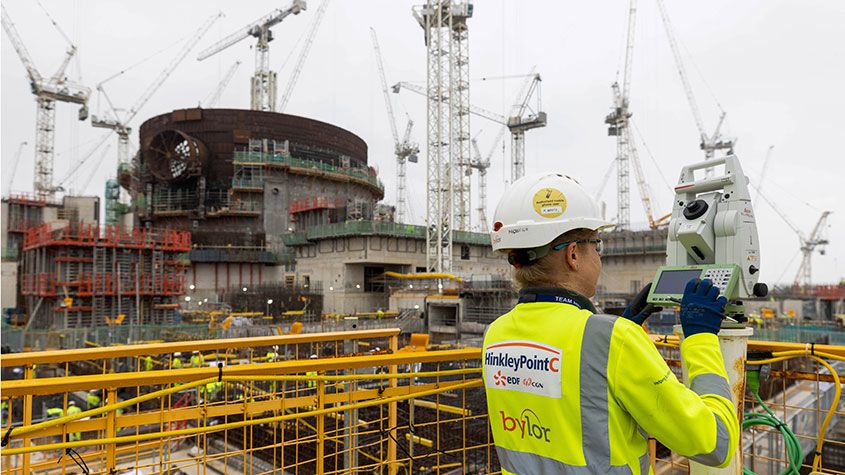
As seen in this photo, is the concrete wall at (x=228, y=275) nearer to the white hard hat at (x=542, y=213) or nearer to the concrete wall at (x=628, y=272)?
the concrete wall at (x=628, y=272)

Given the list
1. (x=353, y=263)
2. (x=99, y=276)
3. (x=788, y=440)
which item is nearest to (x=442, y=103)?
(x=353, y=263)

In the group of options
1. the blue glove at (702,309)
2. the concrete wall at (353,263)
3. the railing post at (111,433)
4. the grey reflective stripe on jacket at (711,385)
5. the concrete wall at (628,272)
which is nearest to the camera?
the grey reflective stripe on jacket at (711,385)

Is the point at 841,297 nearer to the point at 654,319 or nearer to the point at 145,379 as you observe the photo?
the point at 654,319

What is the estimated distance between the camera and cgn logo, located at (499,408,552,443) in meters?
2.14

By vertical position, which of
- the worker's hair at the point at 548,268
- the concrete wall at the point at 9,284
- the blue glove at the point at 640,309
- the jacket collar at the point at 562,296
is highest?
the worker's hair at the point at 548,268

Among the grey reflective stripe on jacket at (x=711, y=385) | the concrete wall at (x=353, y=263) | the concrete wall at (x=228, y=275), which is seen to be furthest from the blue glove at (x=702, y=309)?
the concrete wall at (x=228, y=275)

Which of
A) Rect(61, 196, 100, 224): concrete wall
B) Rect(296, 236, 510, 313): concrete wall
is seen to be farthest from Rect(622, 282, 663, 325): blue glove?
Rect(61, 196, 100, 224): concrete wall

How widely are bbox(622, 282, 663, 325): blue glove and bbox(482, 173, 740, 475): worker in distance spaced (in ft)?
1.58

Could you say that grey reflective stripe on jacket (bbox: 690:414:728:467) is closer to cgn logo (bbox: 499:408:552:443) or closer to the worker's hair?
cgn logo (bbox: 499:408:552:443)

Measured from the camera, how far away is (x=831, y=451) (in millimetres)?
13289

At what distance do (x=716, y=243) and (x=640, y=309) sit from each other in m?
0.67

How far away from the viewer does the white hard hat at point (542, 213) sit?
7.47 ft

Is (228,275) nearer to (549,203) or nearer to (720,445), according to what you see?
(549,203)

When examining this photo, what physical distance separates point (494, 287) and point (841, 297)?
3986 centimetres
